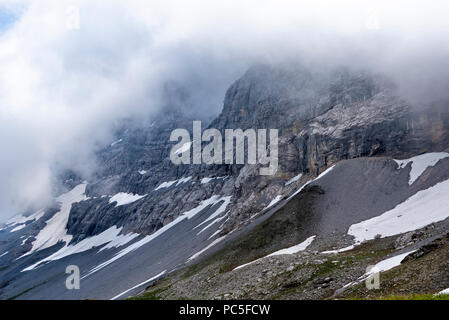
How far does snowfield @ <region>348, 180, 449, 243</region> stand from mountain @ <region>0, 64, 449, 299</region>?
283mm

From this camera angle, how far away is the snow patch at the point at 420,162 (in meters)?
79.1

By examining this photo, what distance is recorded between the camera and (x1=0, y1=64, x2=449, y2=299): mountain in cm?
4600

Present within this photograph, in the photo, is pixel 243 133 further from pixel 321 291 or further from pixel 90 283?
pixel 321 291

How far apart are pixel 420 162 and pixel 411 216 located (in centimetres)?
3127

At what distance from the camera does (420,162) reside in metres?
84.8

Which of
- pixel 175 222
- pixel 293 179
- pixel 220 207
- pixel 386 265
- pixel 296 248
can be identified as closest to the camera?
pixel 386 265

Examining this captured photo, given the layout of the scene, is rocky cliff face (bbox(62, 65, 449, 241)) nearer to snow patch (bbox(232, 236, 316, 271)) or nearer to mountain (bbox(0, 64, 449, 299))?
mountain (bbox(0, 64, 449, 299))

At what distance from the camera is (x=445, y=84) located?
100312 millimetres

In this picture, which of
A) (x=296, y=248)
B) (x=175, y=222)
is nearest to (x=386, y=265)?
(x=296, y=248)

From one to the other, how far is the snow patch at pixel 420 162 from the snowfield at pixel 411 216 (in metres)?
9.50

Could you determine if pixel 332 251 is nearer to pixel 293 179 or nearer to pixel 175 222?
pixel 293 179

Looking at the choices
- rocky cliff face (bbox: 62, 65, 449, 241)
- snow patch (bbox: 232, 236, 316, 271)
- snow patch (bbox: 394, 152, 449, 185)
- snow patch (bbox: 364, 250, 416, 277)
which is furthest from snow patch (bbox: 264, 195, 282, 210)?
snow patch (bbox: 364, 250, 416, 277)

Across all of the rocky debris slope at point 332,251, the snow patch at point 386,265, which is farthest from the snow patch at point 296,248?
the snow patch at point 386,265
